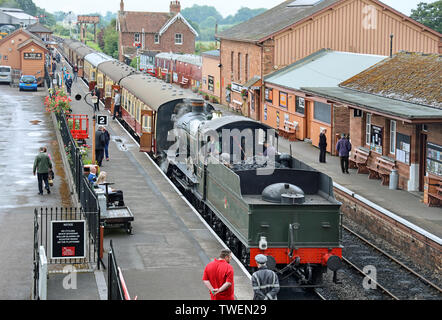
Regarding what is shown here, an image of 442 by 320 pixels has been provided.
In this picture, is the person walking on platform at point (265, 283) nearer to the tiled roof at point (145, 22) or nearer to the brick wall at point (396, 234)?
the brick wall at point (396, 234)

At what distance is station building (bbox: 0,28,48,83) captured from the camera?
64062mm

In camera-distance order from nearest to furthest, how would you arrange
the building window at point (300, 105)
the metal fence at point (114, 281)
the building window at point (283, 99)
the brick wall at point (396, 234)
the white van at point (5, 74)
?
the metal fence at point (114, 281)
the brick wall at point (396, 234)
the building window at point (300, 105)
the building window at point (283, 99)
the white van at point (5, 74)

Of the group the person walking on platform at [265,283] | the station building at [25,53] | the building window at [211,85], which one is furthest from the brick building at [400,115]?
the station building at [25,53]

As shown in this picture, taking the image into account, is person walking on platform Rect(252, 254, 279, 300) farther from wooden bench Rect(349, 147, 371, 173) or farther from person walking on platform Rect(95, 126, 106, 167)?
wooden bench Rect(349, 147, 371, 173)

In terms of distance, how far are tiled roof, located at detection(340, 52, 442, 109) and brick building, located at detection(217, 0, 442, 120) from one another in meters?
12.2

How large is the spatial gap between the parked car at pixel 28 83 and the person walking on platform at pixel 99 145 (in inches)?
1288

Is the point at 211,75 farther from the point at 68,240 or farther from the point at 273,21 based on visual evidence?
the point at 68,240

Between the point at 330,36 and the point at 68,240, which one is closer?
the point at 68,240

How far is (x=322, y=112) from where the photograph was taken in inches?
1310

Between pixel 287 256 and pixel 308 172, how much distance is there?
254 cm

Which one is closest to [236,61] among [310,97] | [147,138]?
[310,97]

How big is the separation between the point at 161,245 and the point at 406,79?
44.9 feet

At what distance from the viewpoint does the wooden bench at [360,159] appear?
2702 centimetres

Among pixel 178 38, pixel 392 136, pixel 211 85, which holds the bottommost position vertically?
pixel 392 136
